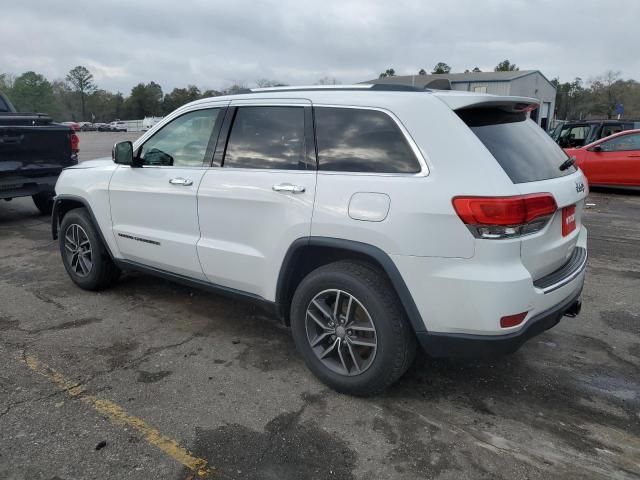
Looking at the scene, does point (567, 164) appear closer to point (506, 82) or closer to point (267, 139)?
point (267, 139)

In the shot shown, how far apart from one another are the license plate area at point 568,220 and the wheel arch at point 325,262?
105 centimetres

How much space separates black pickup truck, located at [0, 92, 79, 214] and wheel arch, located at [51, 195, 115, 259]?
9.16 ft

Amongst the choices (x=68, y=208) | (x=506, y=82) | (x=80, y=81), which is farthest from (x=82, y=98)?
(x=68, y=208)

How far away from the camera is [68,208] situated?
530 centimetres

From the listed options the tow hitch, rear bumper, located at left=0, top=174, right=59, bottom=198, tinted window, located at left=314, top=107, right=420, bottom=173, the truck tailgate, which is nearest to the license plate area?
the tow hitch

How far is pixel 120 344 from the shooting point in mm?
4023

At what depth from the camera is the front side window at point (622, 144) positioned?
11496 millimetres

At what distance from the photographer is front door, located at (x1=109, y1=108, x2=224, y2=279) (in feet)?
13.0

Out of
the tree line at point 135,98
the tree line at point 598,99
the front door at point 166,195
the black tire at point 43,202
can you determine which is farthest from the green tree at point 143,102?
the front door at point 166,195

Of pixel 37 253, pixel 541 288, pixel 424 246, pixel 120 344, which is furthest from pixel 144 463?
pixel 37 253

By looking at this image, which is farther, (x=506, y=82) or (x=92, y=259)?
(x=506, y=82)

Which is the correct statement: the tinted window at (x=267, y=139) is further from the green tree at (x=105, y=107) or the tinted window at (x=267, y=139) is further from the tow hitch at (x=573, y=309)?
the green tree at (x=105, y=107)

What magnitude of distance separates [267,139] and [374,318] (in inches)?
56.8

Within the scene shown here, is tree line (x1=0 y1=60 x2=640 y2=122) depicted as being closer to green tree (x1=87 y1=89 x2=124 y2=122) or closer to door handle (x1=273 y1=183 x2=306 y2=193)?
green tree (x1=87 y1=89 x2=124 y2=122)
